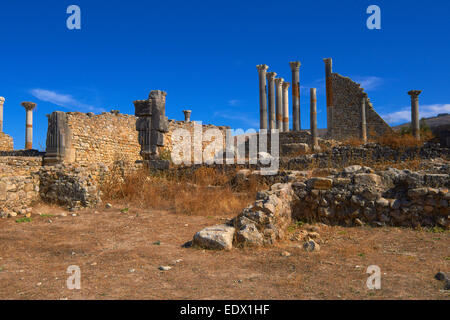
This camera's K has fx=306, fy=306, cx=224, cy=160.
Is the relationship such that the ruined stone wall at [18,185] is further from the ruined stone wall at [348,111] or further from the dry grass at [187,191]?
the ruined stone wall at [348,111]

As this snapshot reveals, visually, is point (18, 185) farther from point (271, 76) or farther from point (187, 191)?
point (271, 76)

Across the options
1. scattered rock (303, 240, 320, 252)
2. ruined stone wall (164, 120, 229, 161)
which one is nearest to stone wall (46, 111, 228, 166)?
ruined stone wall (164, 120, 229, 161)

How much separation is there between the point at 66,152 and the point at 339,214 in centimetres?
892

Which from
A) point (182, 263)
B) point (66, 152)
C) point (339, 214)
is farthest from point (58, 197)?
point (339, 214)

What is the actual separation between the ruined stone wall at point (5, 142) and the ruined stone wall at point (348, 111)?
2237 cm

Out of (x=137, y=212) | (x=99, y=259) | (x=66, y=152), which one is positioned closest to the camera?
(x=99, y=259)

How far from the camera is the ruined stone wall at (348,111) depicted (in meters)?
22.7

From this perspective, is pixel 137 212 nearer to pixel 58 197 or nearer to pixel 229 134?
pixel 58 197

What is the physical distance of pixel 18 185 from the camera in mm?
6934

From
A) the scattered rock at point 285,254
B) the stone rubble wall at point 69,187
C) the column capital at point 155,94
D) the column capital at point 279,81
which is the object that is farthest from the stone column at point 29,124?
the scattered rock at point 285,254

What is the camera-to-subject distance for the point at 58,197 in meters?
7.55

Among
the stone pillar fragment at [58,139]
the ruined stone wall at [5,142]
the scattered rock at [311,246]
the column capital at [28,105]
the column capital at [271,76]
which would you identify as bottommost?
the scattered rock at [311,246]

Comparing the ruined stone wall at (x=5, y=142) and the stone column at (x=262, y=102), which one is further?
the ruined stone wall at (x=5, y=142)
